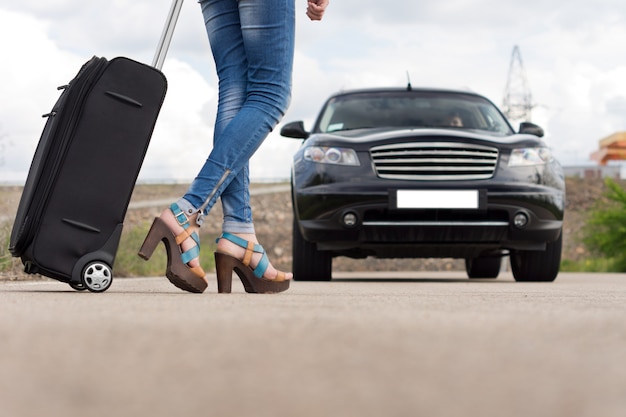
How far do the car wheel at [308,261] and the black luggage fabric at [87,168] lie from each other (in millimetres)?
3271

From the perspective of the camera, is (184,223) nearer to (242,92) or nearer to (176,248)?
(176,248)

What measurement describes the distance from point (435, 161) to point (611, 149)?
46350 millimetres

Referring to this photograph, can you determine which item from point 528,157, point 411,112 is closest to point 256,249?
point 528,157

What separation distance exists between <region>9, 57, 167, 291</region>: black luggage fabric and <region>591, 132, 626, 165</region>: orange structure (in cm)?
4464

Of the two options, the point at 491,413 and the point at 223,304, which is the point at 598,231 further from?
the point at 491,413

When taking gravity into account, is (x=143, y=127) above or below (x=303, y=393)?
above

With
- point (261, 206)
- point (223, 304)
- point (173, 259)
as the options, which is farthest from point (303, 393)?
point (261, 206)

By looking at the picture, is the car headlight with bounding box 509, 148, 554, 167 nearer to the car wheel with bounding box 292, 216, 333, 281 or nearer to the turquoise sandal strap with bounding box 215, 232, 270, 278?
the car wheel with bounding box 292, 216, 333, 281

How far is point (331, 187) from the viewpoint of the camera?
654 cm

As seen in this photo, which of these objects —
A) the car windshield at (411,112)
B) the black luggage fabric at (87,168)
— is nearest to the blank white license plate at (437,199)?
the car windshield at (411,112)

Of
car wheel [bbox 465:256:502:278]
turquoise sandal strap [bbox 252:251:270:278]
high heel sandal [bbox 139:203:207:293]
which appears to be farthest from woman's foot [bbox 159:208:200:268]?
car wheel [bbox 465:256:502:278]

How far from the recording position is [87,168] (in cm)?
376

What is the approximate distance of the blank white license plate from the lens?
21.3ft

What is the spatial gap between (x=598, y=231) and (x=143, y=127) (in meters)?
10.9
